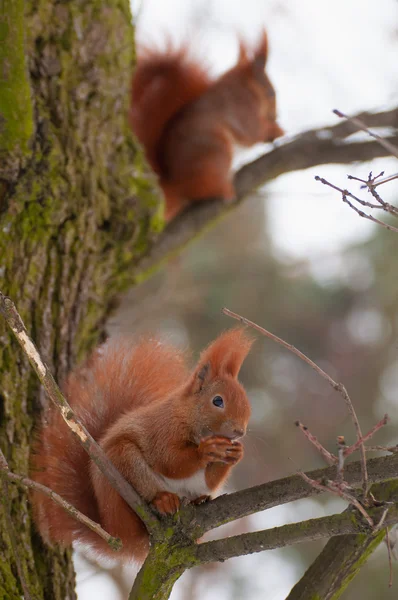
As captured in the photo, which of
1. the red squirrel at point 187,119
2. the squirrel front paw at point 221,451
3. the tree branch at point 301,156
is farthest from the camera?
the red squirrel at point 187,119

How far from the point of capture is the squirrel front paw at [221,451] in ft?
4.76

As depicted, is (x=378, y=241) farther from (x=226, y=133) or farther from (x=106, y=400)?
(x=106, y=400)

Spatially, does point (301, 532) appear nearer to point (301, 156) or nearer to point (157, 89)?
point (301, 156)

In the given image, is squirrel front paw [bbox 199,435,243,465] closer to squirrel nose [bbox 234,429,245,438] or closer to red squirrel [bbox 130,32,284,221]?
squirrel nose [bbox 234,429,245,438]

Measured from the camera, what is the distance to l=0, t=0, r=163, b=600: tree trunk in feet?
5.33

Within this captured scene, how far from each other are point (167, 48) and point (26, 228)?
2011 mm

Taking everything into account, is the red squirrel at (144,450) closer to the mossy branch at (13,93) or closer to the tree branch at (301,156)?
the mossy branch at (13,93)

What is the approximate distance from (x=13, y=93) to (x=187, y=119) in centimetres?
189

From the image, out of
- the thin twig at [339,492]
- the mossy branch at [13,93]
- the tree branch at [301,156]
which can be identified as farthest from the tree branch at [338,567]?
the tree branch at [301,156]

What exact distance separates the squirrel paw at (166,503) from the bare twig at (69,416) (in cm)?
4

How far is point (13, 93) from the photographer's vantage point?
5.47ft

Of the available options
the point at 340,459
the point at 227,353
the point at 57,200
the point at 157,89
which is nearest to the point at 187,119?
the point at 157,89

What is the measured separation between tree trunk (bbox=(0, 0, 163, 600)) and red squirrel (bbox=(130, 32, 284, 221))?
1.01 metres

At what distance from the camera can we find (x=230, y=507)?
4.01ft
